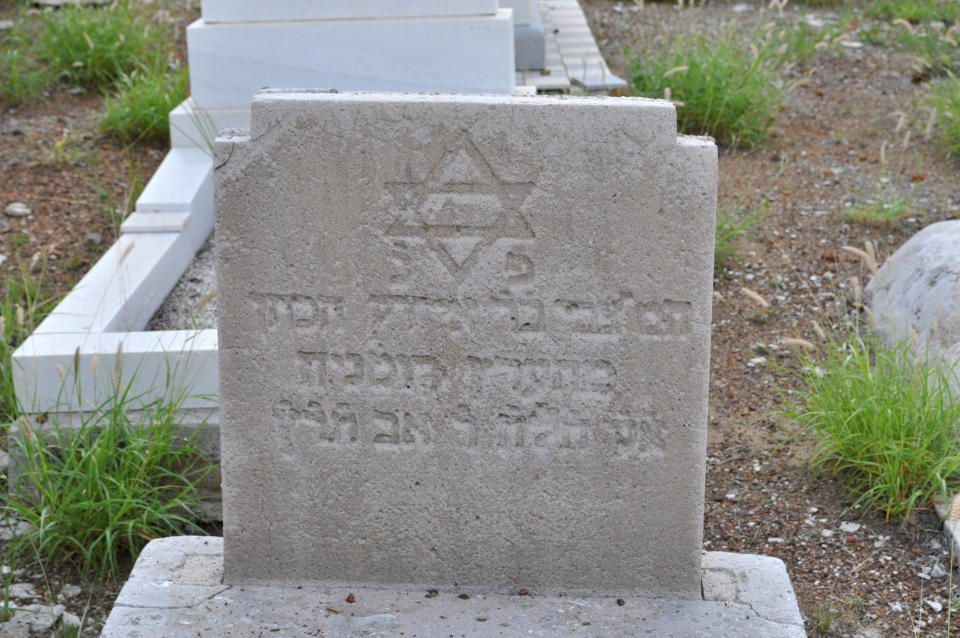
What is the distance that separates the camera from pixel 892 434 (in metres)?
3.06

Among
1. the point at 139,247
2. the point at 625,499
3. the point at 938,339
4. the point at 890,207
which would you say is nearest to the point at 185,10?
the point at 139,247

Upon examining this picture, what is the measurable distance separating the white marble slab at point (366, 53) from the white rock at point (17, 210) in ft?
3.49

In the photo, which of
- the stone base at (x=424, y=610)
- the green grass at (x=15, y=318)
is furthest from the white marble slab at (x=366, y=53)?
the stone base at (x=424, y=610)

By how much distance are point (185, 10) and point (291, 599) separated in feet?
21.3

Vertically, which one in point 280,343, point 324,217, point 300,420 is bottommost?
point 300,420

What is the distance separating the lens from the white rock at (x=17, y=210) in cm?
494

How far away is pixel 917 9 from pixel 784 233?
147 inches

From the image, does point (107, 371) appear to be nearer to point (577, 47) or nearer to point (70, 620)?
point (70, 620)

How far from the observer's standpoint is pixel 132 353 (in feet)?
10.4

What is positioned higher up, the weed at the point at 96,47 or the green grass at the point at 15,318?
the weed at the point at 96,47

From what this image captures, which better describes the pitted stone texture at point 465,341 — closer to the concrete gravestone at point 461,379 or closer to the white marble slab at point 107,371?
the concrete gravestone at point 461,379

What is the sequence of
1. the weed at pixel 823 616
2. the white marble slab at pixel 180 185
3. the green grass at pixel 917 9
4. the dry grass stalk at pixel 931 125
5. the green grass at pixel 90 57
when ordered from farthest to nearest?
the green grass at pixel 917 9 → the green grass at pixel 90 57 → the dry grass stalk at pixel 931 125 → the white marble slab at pixel 180 185 → the weed at pixel 823 616

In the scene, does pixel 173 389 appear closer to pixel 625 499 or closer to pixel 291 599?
pixel 291 599

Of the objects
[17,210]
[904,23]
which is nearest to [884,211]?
[904,23]
